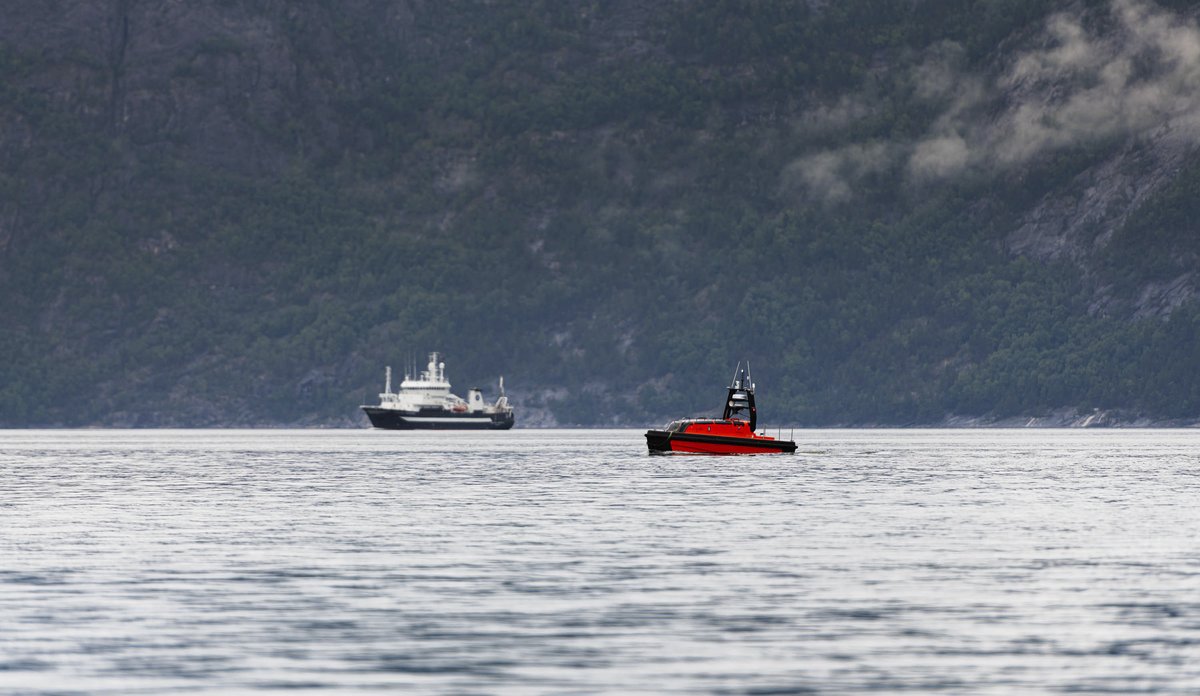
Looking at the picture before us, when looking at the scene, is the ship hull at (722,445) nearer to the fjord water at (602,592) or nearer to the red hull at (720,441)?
the red hull at (720,441)

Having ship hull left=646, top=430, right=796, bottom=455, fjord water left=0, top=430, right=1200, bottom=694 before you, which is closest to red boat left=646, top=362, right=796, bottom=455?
ship hull left=646, top=430, right=796, bottom=455

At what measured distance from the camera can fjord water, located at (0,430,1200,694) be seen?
40938 mm

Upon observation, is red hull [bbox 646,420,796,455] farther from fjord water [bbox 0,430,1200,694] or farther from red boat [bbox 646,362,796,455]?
fjord water [bbox 0,430,1200,694]

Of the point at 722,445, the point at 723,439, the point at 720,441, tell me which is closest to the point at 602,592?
the point at 723,439

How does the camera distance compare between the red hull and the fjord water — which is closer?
the fjord water

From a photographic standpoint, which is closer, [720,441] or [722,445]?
[720,441]

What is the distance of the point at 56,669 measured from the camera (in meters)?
41.5

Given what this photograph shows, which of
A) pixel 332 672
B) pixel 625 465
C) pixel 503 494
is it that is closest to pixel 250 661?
pixel 332 672

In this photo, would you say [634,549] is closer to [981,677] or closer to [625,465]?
[981,677]

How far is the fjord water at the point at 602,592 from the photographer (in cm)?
4094

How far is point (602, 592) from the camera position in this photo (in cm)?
5353

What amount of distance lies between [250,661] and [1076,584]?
70.7ft

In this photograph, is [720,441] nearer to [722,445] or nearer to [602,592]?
[722,445]

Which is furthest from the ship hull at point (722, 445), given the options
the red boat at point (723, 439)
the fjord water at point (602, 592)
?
the fjord water at point (602, 592)
